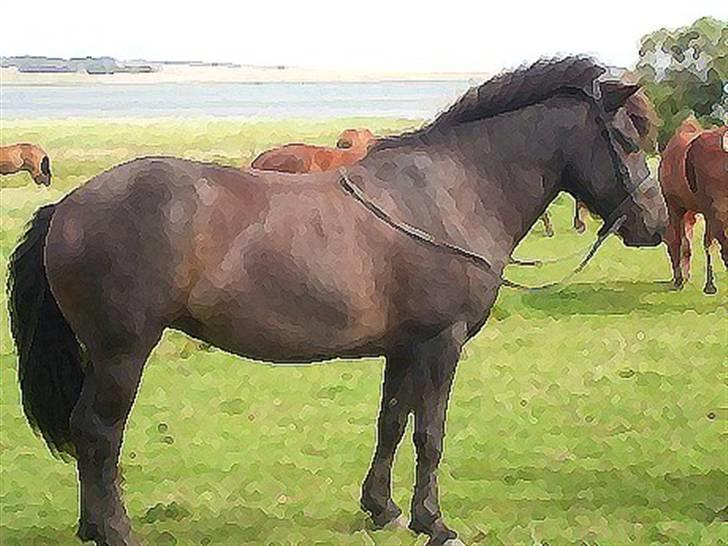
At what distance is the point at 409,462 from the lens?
148 inches

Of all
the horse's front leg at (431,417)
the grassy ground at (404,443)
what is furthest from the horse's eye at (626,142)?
the grassy ground at (404,443)

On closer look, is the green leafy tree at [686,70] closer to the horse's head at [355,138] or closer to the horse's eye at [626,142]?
the horse's head at [355,138]

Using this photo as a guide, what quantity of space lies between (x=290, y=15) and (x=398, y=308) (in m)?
1.63

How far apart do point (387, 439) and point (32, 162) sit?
1.99 metres

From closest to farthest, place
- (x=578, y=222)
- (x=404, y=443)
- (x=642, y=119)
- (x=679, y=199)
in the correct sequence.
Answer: (x=642, y=119) → (x=404, y=443) → (x=578, y=222) → (x=679, y=199)

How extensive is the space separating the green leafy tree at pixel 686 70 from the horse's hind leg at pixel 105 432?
7.70 feet

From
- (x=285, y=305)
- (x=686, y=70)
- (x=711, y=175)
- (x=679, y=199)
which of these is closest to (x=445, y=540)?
(x=285, y=305)

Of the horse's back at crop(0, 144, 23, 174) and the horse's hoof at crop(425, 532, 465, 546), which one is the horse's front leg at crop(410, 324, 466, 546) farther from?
the horse's back at crop(0, 144, 23, 174)

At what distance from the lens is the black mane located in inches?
114

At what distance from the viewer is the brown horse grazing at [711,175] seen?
15.1 ft

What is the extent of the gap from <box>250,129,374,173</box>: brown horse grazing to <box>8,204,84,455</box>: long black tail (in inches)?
73.1

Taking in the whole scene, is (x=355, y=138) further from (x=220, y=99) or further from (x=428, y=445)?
(x=428, y=445)

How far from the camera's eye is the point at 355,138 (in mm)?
4586

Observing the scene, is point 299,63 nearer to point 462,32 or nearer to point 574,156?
point 462,32
